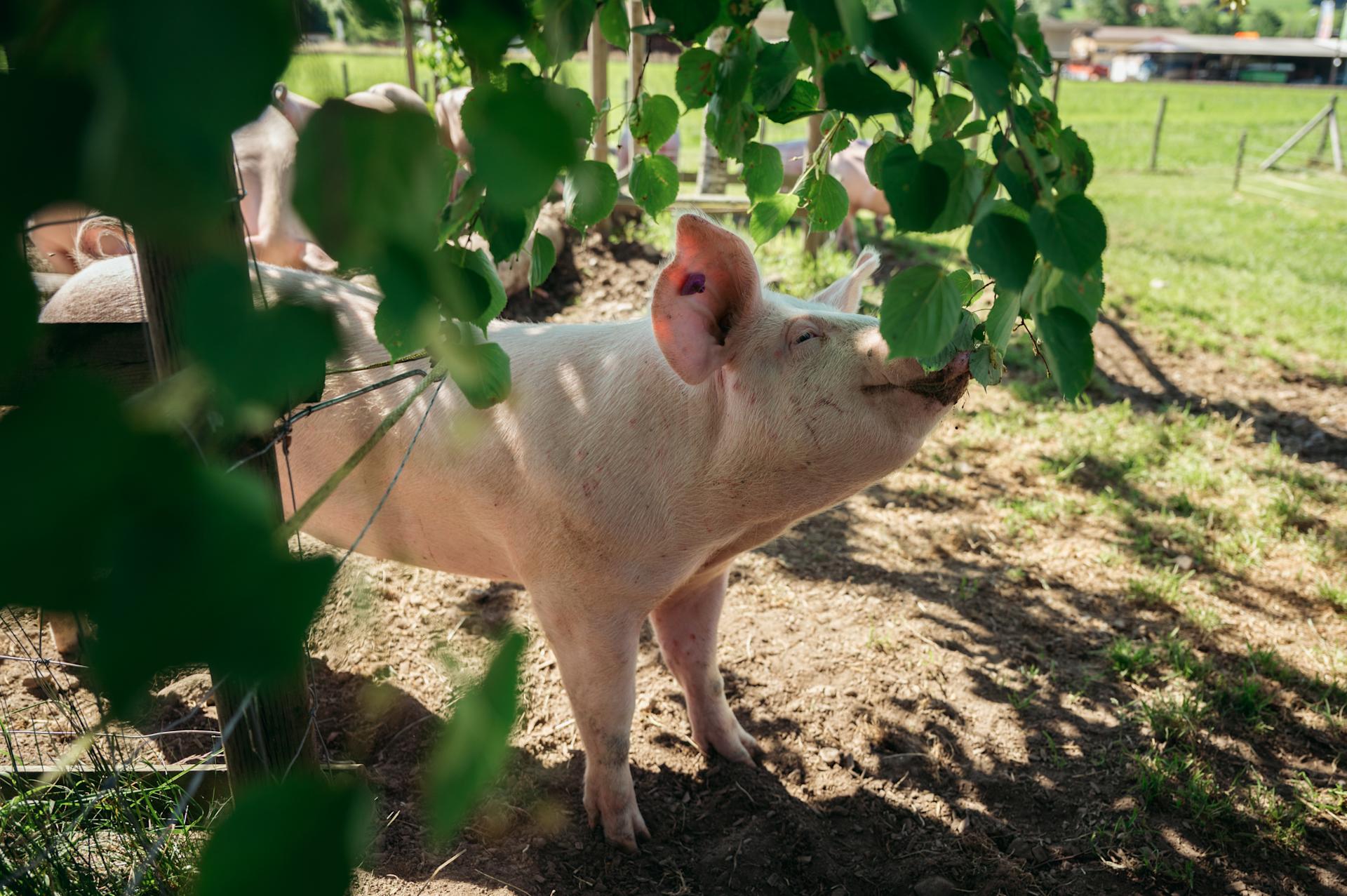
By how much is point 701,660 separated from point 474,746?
2.57 metres

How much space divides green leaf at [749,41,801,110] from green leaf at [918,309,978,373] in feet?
1.40

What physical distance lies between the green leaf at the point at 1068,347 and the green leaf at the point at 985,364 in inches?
23.3

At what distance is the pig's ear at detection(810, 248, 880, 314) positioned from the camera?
2.72 m

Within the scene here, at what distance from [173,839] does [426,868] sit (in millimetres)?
654

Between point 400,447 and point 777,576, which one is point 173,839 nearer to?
point 400,447

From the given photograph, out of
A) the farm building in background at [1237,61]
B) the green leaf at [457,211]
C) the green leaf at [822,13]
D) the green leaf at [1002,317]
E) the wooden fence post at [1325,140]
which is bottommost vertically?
the wooden fence post at [1325,140]

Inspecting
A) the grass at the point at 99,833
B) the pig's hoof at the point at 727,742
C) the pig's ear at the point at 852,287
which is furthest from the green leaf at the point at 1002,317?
the pig's hoof at the point at 727,742

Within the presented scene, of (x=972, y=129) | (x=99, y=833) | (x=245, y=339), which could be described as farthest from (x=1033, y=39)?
(x=99, y=833)

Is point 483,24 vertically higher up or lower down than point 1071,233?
higher up

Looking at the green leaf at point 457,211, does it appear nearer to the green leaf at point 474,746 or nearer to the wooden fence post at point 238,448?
the wooden fence post at point 238,448

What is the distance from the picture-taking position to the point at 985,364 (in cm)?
165

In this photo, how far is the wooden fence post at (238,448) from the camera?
591 mm

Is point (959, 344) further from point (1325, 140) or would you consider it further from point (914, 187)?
point (1325, 140)

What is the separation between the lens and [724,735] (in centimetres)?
321
